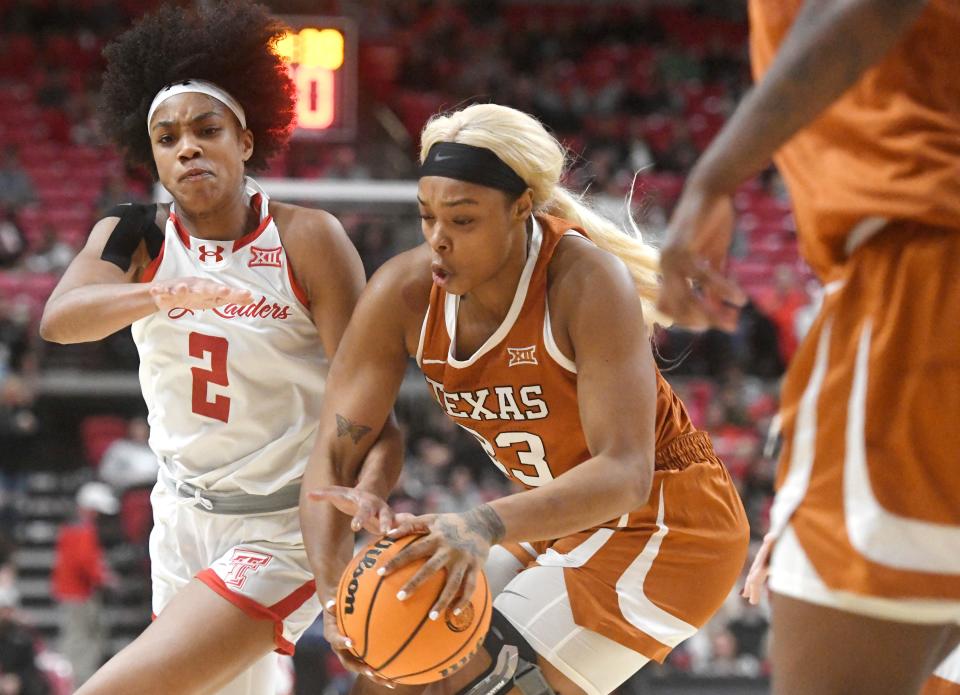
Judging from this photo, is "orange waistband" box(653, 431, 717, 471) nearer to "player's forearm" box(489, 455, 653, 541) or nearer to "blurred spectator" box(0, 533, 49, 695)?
"player's forearm" box(489, 455, 653, 541)

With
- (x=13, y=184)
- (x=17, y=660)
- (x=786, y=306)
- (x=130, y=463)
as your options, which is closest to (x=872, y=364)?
(x=17, y=660)

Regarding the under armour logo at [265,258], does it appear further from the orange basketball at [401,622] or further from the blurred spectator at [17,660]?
the blurred spectator at [17,660]

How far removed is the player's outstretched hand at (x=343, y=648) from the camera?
9.41ft

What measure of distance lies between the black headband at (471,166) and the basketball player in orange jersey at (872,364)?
3.71 feet

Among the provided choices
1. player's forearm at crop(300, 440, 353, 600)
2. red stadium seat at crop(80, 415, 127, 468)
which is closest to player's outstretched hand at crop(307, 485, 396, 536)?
player's forearm at crop(300, 440, 353, 600)

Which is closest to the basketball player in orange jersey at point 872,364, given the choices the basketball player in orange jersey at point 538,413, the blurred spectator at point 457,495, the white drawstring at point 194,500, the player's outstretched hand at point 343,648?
the basketball player in orange jersey at point 538,413

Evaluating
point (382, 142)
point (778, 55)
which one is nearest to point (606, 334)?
point (778, 55)

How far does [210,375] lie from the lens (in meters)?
3.67

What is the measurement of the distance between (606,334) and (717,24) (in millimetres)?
19877

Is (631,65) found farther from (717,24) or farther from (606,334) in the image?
(606,334)

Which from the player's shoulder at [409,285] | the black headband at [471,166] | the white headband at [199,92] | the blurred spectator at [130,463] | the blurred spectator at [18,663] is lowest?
the blurred spectator at [130,463]

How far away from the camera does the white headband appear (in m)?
3.72

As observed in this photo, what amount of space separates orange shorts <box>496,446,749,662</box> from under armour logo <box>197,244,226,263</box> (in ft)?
4.16

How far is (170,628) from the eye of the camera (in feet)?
11.0
